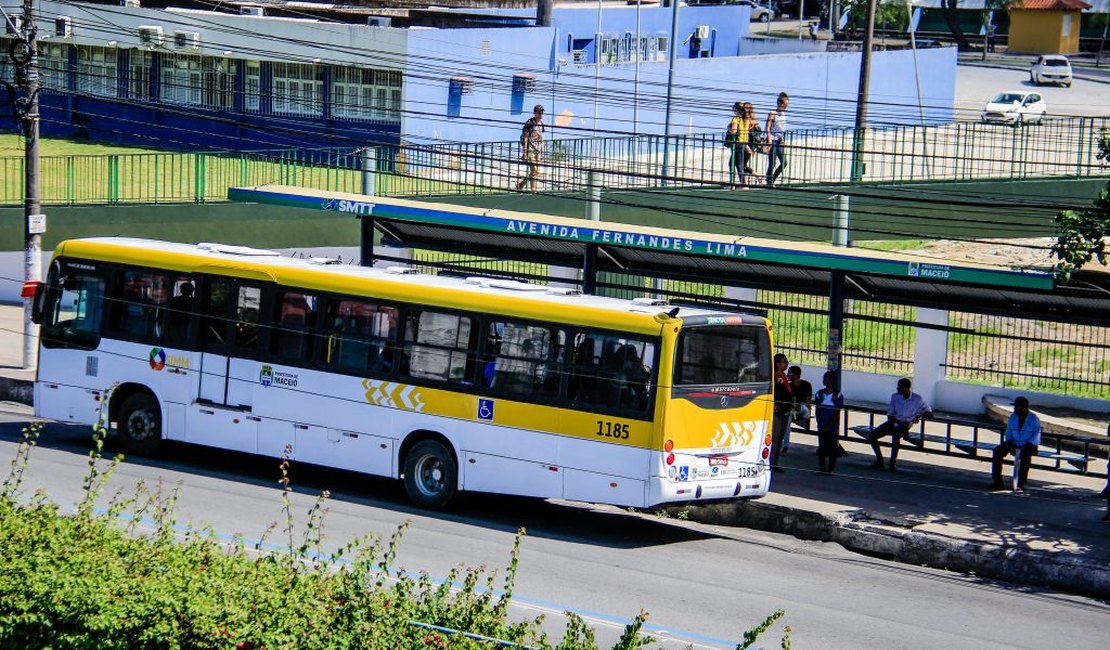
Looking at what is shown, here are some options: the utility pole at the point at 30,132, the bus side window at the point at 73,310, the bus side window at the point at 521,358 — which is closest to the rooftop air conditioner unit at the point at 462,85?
the utility pole at the point at 30,132

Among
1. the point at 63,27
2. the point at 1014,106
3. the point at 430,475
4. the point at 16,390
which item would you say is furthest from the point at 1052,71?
the point at 430,475

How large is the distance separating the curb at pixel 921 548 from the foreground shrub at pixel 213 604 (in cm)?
667

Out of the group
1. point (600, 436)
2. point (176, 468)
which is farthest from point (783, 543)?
point (176, 468)

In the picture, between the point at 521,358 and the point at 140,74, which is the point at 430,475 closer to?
the point at 521,358

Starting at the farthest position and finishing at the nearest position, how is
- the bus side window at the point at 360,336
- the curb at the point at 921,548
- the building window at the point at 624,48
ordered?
1. the building window at the point at 624,48
2. the bus side window at the point at 360,336
3. the curb at the point at 921,548

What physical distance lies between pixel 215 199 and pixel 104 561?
852 inches

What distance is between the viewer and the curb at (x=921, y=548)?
15.6 m

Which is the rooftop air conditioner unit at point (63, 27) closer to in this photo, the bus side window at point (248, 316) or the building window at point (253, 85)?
the building window at point (253, 85)

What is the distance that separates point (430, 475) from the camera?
18.1m

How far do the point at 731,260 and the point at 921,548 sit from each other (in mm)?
5371

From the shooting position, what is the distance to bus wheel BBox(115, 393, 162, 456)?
65.7ft

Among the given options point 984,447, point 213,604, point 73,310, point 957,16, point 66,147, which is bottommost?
point 984,447

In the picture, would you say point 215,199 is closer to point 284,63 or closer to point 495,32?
point 284,63

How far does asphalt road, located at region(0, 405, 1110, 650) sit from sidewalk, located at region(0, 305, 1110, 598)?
1.01ft
